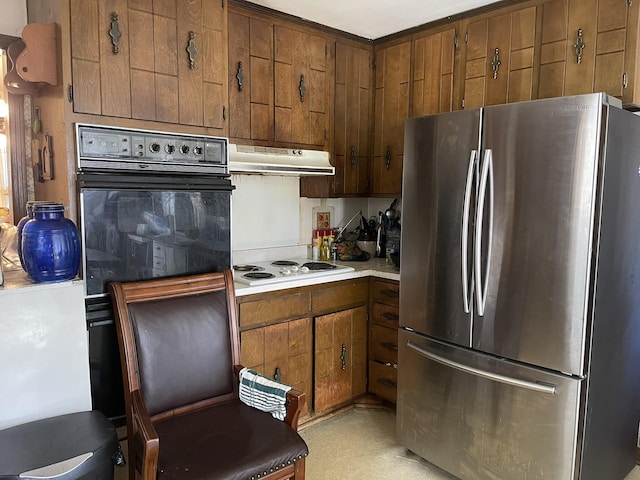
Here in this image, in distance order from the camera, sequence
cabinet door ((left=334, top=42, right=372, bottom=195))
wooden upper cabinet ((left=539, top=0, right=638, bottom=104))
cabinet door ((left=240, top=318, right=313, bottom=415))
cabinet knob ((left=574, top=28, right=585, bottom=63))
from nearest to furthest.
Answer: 1. wooden upper cabinet ((left=539, top=0, right=638, bottom=104))
2. cabinet knob ((left=574, top=28, right=585, bottom=63))
3. cabinet door ((left=240, top=318, right=313, bottom=415))
4. cabinet door ((left=334, top=42, right=372, bottom=195))

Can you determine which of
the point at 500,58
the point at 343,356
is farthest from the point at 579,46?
the point at 343,356

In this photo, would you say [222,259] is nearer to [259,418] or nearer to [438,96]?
[259,418]

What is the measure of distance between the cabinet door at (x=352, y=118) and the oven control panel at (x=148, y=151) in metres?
1.06

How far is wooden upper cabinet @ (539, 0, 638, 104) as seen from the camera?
212cm

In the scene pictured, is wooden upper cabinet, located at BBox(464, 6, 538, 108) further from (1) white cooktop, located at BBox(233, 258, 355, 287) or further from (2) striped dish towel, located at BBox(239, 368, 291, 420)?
(2) striped dish towel, located at BBox(239, 368, 291, 420)

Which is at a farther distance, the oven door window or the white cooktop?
the white cooktop

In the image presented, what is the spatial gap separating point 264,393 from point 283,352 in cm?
69

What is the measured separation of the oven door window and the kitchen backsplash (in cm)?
64

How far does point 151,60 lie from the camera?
199cm

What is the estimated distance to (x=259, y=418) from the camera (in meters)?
1.80

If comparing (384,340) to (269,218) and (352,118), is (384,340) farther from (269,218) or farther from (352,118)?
(352,118)

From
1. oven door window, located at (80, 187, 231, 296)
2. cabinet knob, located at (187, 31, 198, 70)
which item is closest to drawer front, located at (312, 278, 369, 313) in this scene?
oven door window, located at (80, 187, 231, 296)

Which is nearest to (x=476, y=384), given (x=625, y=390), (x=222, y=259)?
(x=625, y=390)

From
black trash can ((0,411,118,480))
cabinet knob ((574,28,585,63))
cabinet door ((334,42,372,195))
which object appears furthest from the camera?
cabinet door ((334,42,372,195))
